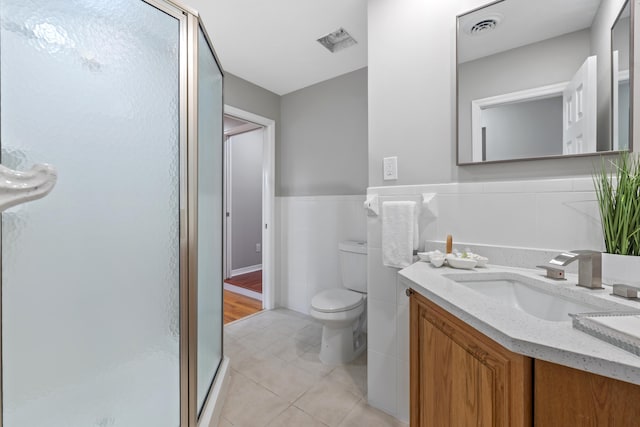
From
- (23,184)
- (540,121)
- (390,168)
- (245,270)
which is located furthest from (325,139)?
(245,270)

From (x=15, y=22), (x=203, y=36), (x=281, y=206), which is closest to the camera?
(x=15, y=22)

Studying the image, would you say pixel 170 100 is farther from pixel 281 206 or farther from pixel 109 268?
pixel 281 206

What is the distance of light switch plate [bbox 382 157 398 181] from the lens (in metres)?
1.40

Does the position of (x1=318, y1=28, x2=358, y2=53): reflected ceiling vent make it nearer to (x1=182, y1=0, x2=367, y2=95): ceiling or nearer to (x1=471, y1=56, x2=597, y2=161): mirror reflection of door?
(x1=182, y1=0, x2=367, y2=95): ceiling

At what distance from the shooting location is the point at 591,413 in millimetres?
466

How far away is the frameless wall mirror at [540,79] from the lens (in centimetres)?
96

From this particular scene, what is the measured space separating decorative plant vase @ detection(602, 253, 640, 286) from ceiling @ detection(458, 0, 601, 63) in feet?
2.83

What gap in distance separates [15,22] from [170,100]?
1.28ft

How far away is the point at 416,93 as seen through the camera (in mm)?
1337

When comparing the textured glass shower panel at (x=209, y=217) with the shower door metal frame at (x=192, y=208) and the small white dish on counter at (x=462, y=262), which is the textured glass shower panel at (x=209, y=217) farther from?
the small white dish on counter at (x=462, y=262)

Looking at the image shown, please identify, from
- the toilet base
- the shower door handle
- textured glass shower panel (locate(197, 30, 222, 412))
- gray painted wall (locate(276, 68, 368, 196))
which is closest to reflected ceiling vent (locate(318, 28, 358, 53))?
gray painted wall (locate(276, 68, 368, 196))

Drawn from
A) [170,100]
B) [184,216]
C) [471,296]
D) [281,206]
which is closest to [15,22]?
[170,100]

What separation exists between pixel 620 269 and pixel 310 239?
2.03 m

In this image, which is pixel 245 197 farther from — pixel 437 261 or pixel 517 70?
pixel 517 70
